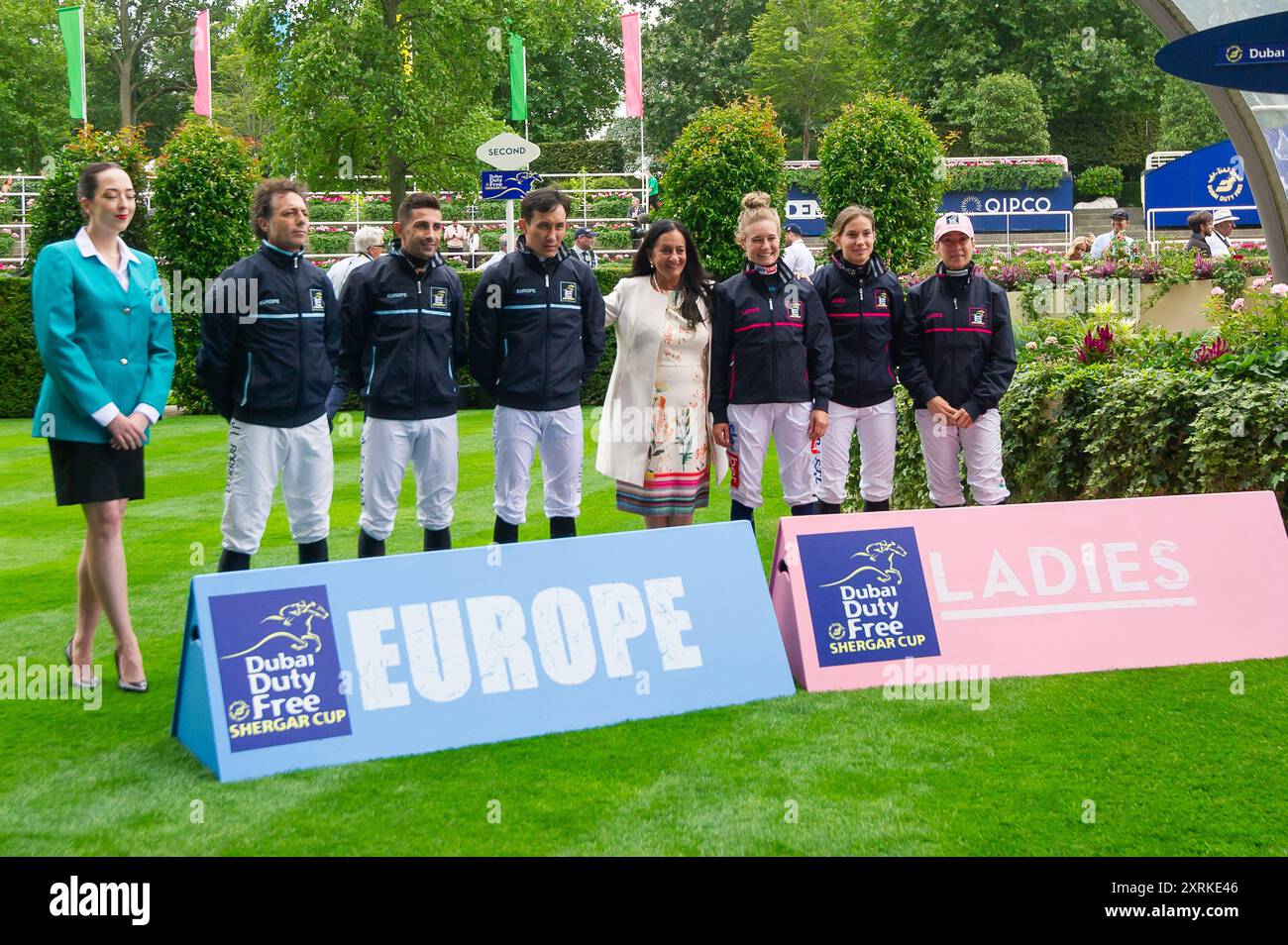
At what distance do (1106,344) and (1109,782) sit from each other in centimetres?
497

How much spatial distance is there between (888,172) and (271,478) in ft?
59.9

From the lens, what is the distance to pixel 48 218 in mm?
19344

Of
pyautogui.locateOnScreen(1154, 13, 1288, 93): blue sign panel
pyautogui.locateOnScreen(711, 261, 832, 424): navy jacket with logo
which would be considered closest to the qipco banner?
pyautogui.locateOnScreen(711, 261, 832, 424): navy jacket with logo

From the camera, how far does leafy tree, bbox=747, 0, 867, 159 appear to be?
53.1 m

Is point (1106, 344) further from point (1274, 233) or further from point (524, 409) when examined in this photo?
point (524, 409)

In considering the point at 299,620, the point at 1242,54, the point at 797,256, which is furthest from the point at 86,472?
the point at 797,256

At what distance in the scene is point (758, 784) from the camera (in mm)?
4844

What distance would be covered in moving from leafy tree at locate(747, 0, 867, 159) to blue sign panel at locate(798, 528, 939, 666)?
4965cm

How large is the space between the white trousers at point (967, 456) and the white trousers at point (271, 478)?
3558 mm

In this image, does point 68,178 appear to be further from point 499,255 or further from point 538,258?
point 538,258

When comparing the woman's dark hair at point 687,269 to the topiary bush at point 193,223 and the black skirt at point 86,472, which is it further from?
the topiary bush at point 193,223

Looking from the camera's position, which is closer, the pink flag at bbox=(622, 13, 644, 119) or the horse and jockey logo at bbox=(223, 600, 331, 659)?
the horse and jockey logo at bbox=(223, 600, 331, 659)

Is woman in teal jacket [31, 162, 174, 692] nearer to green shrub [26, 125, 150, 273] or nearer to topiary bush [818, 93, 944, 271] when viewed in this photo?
green shrub [26, 125, 150, 273]

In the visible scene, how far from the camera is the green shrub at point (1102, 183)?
44.6 metres
